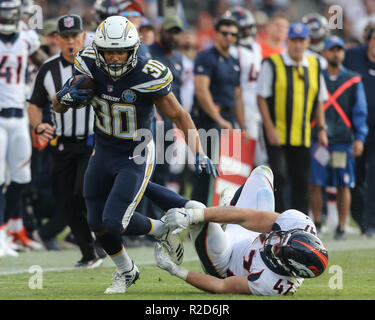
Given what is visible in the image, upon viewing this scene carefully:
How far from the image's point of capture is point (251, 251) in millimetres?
6219

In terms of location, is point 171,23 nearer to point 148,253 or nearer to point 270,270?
point 148,253

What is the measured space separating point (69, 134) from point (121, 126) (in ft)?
6.22

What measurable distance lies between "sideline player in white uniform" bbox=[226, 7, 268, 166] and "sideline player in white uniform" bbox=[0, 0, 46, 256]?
105 inches

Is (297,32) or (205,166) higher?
(297,32)

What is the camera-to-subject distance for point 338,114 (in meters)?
10.8

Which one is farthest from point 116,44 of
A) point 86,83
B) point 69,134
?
point 69,134

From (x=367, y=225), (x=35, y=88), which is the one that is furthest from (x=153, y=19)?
(x=35, y=88)

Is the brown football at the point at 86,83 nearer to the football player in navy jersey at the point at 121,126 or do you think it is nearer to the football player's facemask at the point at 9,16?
the football player in navy jersey at the point at 121,126

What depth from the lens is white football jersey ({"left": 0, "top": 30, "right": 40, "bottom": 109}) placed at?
9.24 m

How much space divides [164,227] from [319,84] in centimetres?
433

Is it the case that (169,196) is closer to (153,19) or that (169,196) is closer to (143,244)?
(143,244)

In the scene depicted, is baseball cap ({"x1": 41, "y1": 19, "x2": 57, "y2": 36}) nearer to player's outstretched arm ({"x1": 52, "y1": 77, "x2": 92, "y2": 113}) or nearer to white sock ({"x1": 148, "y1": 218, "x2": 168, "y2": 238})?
player's outstretched arm ({"x1": 52, "y1": 77, "x2": 92, "y2": 113})

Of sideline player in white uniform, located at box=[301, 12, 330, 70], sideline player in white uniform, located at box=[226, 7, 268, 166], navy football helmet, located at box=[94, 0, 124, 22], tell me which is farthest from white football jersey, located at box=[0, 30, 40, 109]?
sideline player in white uniform, located at box=[301, 12, 330, 70]

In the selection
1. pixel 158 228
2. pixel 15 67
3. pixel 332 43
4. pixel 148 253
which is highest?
pixel 332 43
